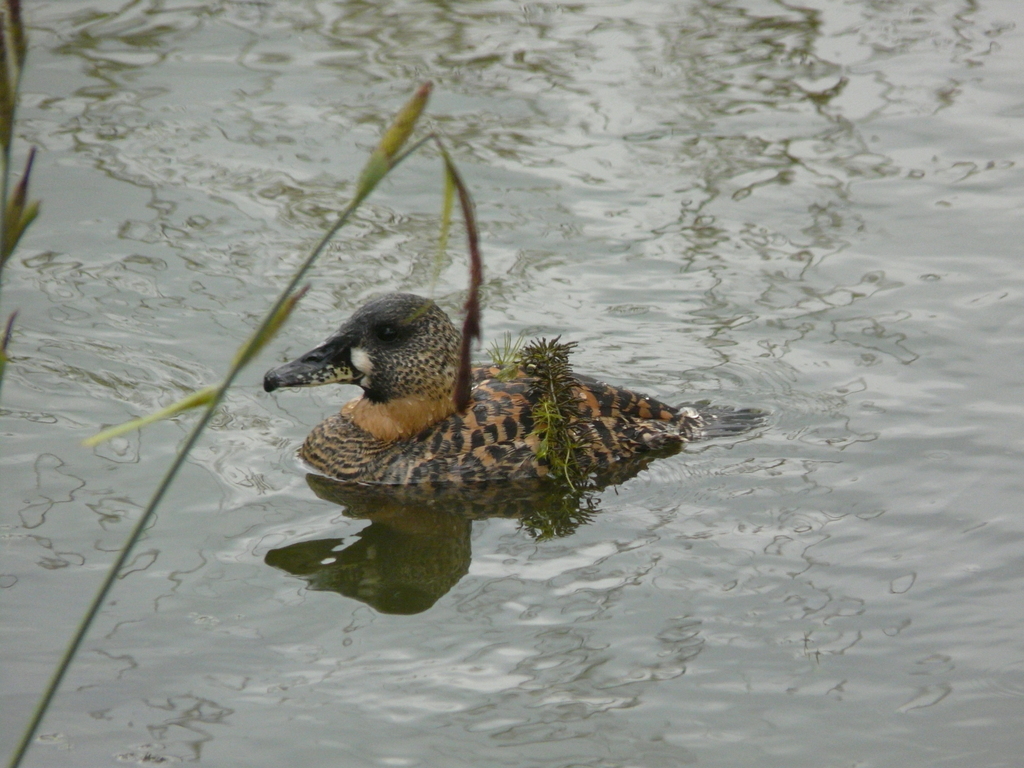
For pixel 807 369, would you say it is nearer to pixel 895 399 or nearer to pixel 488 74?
pixel 895 399

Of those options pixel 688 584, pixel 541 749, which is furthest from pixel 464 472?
pixel 541 749

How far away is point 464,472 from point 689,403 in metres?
1.59

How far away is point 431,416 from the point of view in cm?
719

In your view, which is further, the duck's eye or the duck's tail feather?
the duck's tail feather

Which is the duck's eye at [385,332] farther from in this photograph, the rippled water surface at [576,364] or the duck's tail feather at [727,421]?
the duck's tail feather at [727,421]

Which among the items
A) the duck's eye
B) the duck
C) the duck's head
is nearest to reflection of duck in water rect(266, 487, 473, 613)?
the duck

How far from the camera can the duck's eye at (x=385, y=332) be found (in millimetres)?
6992

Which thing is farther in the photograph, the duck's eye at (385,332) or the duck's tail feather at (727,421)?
the duck's tail feather at (727,421)

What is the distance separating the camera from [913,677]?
5316 mm

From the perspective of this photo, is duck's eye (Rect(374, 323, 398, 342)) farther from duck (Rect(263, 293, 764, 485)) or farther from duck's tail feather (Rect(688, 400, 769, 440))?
duck's tail feather (Rect(688, 400, 769, 440))

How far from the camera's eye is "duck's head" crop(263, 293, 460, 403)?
22.6ft

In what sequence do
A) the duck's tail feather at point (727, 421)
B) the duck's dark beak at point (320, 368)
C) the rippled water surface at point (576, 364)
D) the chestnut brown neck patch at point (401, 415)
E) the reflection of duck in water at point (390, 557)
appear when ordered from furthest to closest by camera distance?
1. the duck's tail feather at point (727, 421)
2. the chestnut brown neck patch at point (401, 415)
3. the duck's dark beak at point (320, 368)
4. the reflection of duck in water at point (390, 557)
5. the rippled water surface at point (576, 364)

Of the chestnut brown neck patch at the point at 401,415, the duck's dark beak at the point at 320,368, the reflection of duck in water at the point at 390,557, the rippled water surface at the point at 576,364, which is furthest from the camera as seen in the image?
the chestnut brown neck patch at the point at 401,415

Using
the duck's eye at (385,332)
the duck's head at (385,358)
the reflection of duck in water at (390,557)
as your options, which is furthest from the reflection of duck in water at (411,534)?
the duck's eye at (385,332)
